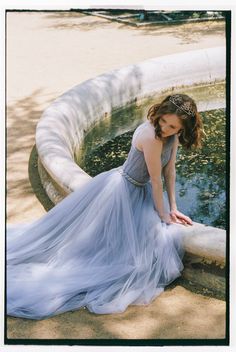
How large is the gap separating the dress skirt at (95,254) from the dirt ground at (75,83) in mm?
96

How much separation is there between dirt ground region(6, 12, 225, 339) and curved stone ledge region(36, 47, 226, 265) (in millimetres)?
280

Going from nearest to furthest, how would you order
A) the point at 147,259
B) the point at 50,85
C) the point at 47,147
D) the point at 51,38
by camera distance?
the point at 147,259 → the point at 47,147 → the point at 50,85 → the point at 51,38

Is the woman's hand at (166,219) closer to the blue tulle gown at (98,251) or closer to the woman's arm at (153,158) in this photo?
the blue tulle gown at (98,251)

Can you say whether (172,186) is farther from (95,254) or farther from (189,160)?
(189,160)

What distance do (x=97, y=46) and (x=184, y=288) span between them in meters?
4.42

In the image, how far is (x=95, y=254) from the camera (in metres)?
3.75

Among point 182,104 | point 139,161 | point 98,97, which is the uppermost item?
point 182,104

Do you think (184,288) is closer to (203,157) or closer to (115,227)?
(115,227)

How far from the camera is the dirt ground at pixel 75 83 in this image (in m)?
3.39

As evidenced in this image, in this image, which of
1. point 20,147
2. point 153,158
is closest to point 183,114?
point 153,158

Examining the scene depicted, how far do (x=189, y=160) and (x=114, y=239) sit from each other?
1.67 meters

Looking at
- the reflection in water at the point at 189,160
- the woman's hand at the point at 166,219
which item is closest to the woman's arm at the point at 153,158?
the woman's hand at the point at 166,219

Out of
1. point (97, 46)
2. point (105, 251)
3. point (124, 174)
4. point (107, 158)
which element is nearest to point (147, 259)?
point (105, 251)
